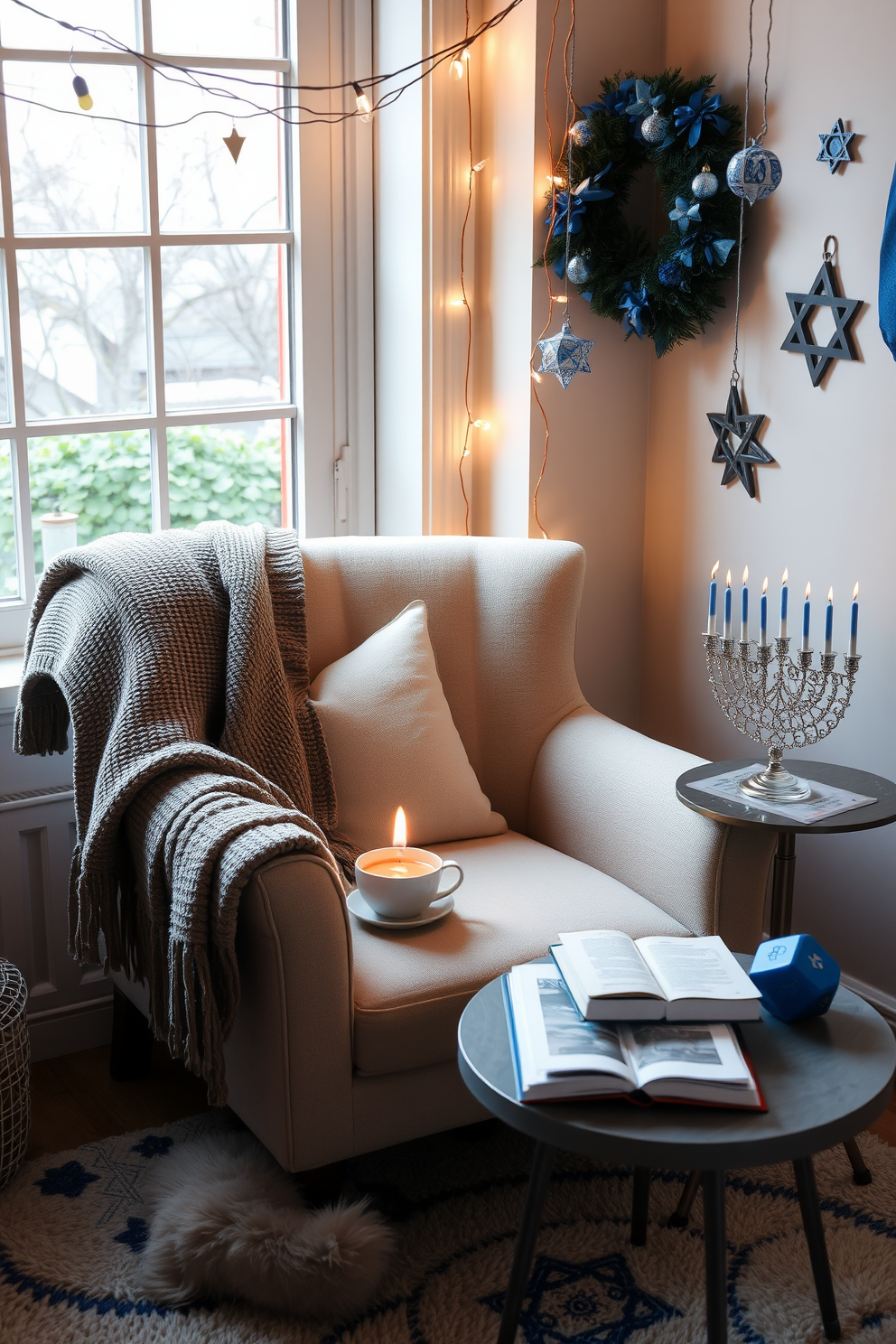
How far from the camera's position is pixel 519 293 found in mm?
2281

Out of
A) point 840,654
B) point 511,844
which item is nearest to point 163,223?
point 511,844

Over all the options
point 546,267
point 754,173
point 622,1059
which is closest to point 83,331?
point 546,267

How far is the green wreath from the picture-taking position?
2.10m

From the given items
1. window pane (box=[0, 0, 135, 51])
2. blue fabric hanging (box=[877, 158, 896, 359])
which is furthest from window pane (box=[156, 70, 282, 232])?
blue fabric hanging (box=[877, 158, 896, 359])

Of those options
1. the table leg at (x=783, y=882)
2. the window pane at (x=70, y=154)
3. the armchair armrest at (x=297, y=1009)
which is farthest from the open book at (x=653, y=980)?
the window pane at (x=70, y=154)

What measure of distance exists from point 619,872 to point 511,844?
19cm

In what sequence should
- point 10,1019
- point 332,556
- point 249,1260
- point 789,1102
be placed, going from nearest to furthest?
point 789,1102 → point 249,1260 → point 10,1019 → point 332,556

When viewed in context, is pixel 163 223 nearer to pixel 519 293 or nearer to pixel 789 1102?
Answer: pixel 519 293

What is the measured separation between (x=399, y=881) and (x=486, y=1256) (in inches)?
19.6

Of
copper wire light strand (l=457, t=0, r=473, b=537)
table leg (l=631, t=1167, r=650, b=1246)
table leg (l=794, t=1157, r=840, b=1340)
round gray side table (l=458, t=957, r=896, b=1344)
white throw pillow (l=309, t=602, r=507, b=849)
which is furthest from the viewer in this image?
copper wire light strand (l=457, t=0, r=473, b=537)

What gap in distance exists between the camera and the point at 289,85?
7.46 ft

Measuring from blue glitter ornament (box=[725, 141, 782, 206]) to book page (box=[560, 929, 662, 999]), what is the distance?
51.3 inches

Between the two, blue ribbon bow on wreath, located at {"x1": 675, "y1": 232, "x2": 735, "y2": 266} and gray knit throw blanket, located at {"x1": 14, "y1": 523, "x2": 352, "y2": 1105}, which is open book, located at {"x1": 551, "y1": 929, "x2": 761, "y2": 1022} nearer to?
gray knit throw blanket, located at {"x1": 14, "y1": 523, "x2": 352, "y2": 1105}

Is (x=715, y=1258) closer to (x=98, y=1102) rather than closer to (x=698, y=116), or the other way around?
(x=98, y=1102)
